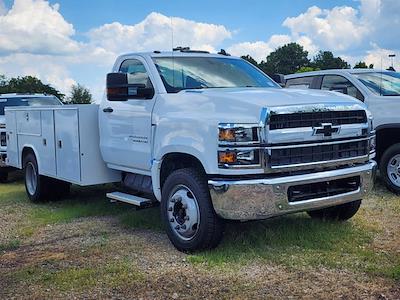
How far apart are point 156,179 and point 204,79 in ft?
4.39

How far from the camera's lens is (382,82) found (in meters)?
9.20

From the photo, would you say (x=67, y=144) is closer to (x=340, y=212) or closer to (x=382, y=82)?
(x=340, y=212)

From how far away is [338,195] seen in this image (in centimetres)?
558

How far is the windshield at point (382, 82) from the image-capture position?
29.4ft

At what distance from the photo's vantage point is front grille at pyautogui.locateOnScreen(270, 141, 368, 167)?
5145 millimetres

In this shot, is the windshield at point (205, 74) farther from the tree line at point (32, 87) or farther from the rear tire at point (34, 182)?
the tree line at point (32, 87)

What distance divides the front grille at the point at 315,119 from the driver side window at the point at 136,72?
6.11ft

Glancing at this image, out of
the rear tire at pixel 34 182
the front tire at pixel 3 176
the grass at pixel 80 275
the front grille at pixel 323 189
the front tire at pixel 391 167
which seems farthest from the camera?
the front tire at pixel 3 176

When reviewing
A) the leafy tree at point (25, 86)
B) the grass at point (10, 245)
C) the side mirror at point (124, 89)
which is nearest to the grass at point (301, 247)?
the side mirror at point (124, 89)

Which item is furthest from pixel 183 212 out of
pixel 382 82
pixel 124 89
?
pixel 382 82

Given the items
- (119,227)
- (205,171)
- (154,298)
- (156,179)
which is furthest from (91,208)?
(154,298)

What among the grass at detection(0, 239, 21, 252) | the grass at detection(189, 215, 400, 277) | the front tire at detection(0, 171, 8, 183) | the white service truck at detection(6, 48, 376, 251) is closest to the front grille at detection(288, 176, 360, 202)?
the white service truck at detection(6, 48, 376, 251)

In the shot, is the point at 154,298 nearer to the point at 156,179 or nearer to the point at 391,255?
the point at 156,179

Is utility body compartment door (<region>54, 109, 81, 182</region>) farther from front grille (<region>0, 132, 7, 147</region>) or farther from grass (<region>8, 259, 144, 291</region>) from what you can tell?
front grille (<region>0, 132, 7, 147</region>)
